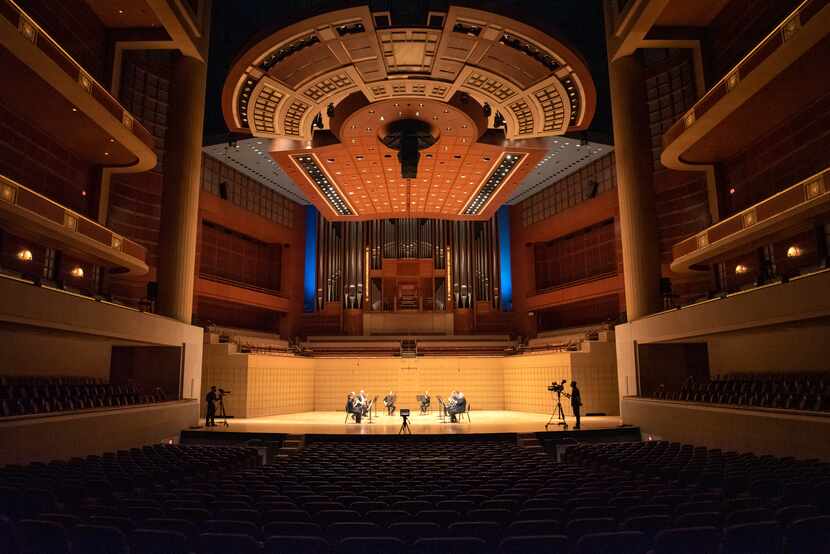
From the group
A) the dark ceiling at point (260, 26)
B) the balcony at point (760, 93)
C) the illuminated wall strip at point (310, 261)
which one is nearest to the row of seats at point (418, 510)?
the balcony at point (760, 93)

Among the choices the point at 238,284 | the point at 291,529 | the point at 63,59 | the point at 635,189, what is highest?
the point at 63,59

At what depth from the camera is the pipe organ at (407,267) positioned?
2389 cm

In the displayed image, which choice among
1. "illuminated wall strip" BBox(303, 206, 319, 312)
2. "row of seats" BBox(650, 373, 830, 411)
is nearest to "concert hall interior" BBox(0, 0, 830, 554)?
"row of seats" BBox(650, 373, 830, 411)

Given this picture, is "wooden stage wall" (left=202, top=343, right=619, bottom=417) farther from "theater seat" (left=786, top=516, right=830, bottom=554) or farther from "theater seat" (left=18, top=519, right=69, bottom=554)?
"theater seat" (left=786, top=516, right=830, bottom=554)

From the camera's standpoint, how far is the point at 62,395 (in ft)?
35.4

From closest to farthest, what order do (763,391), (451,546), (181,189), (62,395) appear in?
(451,546) → (763,391) → (62,395) → (181,189)

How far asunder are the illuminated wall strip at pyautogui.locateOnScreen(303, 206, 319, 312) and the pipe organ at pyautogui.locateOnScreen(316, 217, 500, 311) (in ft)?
0.81

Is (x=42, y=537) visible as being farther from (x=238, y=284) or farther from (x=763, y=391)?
(x=238, y=284)

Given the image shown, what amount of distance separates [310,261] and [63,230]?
13.4 m

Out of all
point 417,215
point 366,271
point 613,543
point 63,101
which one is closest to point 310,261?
point 366,271

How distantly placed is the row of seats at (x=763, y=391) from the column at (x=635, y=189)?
7.68ft

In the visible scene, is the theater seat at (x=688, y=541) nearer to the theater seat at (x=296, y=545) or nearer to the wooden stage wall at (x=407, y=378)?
the theater seat at (x=296, y=545)

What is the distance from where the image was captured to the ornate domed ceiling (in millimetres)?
10133

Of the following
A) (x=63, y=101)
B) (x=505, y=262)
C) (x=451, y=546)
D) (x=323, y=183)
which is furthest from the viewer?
(x=505, y=262)
